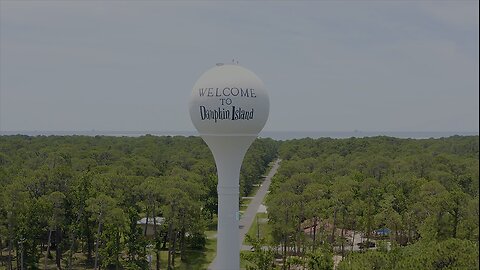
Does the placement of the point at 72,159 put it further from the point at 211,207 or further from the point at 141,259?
the point at 141,259

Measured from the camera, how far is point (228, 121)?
22953 mm

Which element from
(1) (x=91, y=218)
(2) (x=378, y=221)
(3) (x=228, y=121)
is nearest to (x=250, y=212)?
(2) (x=378, y=221)

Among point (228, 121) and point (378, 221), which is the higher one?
point (228, 121)

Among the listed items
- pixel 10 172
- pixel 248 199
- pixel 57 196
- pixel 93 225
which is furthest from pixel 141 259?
pixel 248 199

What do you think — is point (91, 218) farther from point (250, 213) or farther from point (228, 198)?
point (250, 213)

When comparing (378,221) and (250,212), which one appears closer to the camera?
(378,221)

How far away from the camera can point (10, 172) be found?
43281mm

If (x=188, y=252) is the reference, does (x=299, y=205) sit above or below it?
above

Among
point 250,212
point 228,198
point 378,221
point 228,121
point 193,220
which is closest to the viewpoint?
point 228,121

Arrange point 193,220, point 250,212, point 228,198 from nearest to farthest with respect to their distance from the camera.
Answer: point 228,198 < point 193,220 < point 250,212

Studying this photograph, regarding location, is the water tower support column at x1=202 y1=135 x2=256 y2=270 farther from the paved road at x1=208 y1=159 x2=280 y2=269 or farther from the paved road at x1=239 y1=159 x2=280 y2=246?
the paved road at x1=239 y1=159 x2=280 y2=246

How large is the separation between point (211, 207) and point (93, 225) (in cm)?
1608

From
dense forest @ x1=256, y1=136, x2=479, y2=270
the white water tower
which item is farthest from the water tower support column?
dense forest @ x1=256, y1=136, x2=479, y2=270

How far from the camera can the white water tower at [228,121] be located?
22984mm
